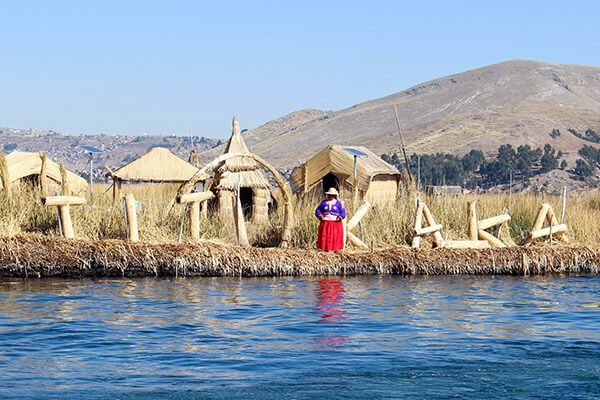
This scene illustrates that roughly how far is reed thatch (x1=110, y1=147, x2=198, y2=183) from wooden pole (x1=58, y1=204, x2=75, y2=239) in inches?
431

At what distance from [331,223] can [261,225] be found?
3.17 m

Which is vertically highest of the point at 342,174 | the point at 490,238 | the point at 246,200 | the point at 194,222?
the point at 342,174

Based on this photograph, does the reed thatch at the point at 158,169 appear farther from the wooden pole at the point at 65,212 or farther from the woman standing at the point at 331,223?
the woman standing at the point at 331,223

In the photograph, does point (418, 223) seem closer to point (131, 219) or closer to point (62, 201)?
point (131, 219)

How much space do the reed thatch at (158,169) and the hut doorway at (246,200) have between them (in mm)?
1748

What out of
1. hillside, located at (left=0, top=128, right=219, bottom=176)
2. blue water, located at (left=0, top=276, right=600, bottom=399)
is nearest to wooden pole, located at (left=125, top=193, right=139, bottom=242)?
blue water, located at (left=0, top=276, right=600, bottom=399)

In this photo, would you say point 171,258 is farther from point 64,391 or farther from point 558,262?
point 64,391

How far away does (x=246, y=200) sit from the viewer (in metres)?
27.9

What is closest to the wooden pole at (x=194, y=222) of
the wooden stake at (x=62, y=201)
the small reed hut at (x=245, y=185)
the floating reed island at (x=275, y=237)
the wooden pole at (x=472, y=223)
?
the floating reed island at (x=275, y=237)

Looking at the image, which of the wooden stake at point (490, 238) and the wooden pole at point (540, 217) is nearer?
the wooden stake at point (490, 238)

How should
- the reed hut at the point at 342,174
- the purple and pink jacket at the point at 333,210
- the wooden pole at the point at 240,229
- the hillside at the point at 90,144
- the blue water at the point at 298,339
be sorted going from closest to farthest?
the blue water at the point at 298,339 → the purple and pink jacket at the point at 333,210 → the wooden pole at the point at 240,229 → the reed hut at the point at 342,174 → the hillside at the point at 90,144

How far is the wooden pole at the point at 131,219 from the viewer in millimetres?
17359

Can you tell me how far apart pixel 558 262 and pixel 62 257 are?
330 inches

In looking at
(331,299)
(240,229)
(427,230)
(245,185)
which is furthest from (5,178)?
(245,185)
